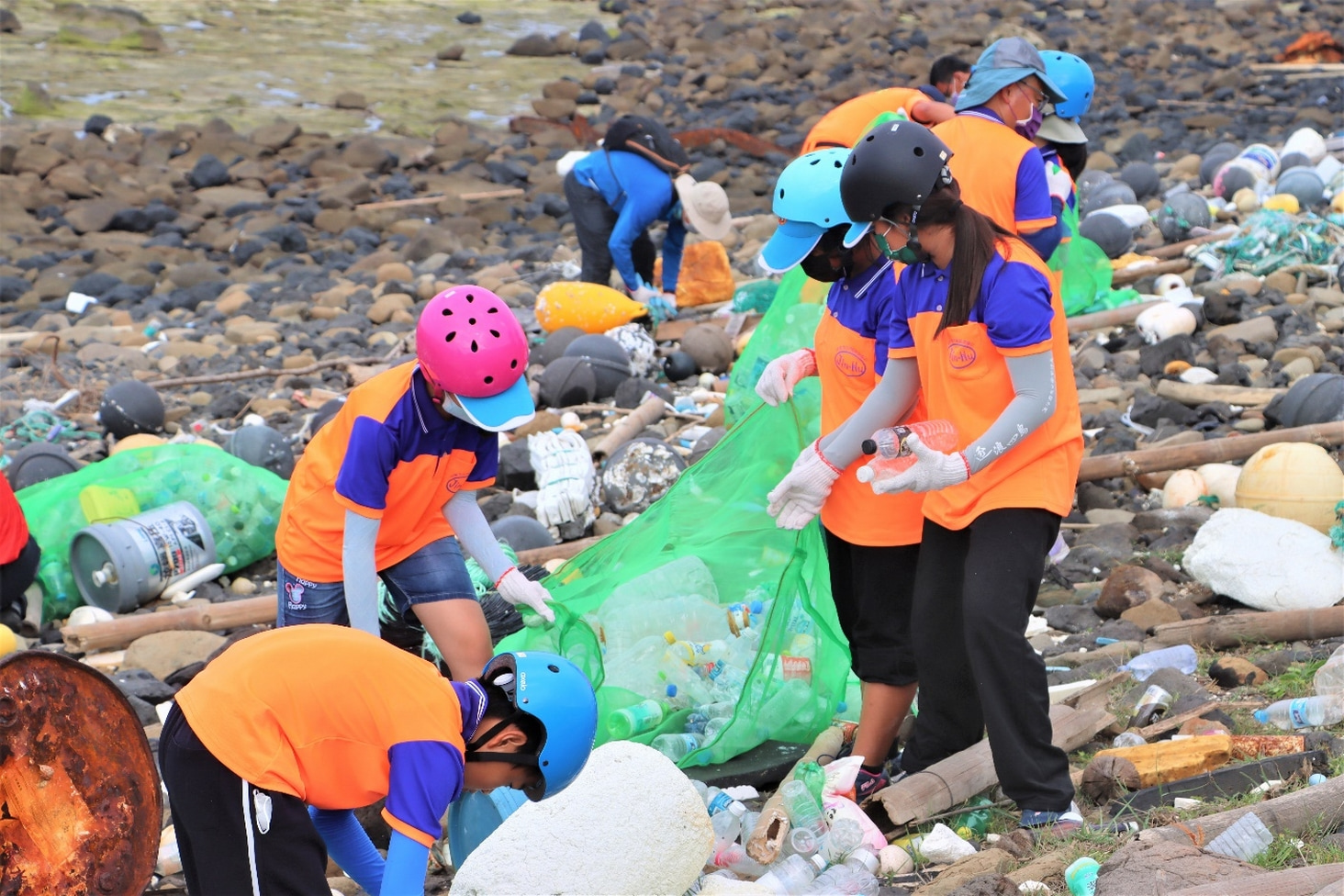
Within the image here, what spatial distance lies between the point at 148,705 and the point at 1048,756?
332 cm

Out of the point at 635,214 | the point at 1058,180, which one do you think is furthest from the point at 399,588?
the point at 635,214

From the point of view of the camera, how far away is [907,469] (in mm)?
3416

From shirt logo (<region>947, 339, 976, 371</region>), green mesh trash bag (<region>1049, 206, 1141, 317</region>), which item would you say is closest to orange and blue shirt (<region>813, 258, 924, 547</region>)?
shirt logo (<region>947, 339, 976, 371</region>)

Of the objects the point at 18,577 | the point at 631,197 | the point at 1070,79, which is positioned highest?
the point at 1070,79

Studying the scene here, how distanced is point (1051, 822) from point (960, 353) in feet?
3.97

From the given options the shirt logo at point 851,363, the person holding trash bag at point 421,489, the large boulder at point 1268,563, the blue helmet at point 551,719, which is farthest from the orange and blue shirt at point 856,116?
the blue helmet at point 551,719

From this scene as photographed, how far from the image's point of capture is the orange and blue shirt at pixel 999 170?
15.9 feet

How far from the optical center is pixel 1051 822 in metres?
3.45

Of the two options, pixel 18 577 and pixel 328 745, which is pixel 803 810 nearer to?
pixel 328 745

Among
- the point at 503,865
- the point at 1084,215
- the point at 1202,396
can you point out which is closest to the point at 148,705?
the point at 503,865

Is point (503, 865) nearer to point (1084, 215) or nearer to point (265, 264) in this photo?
point (1084, 215)

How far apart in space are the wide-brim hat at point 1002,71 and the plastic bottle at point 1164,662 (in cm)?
206

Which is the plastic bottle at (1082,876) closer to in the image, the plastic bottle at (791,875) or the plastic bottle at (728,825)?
the plastic bottle at (791,875)

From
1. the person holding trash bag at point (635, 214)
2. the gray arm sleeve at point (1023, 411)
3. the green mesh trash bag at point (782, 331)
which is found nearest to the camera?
Result: the gray arm sleeve at point (1023, 411)
